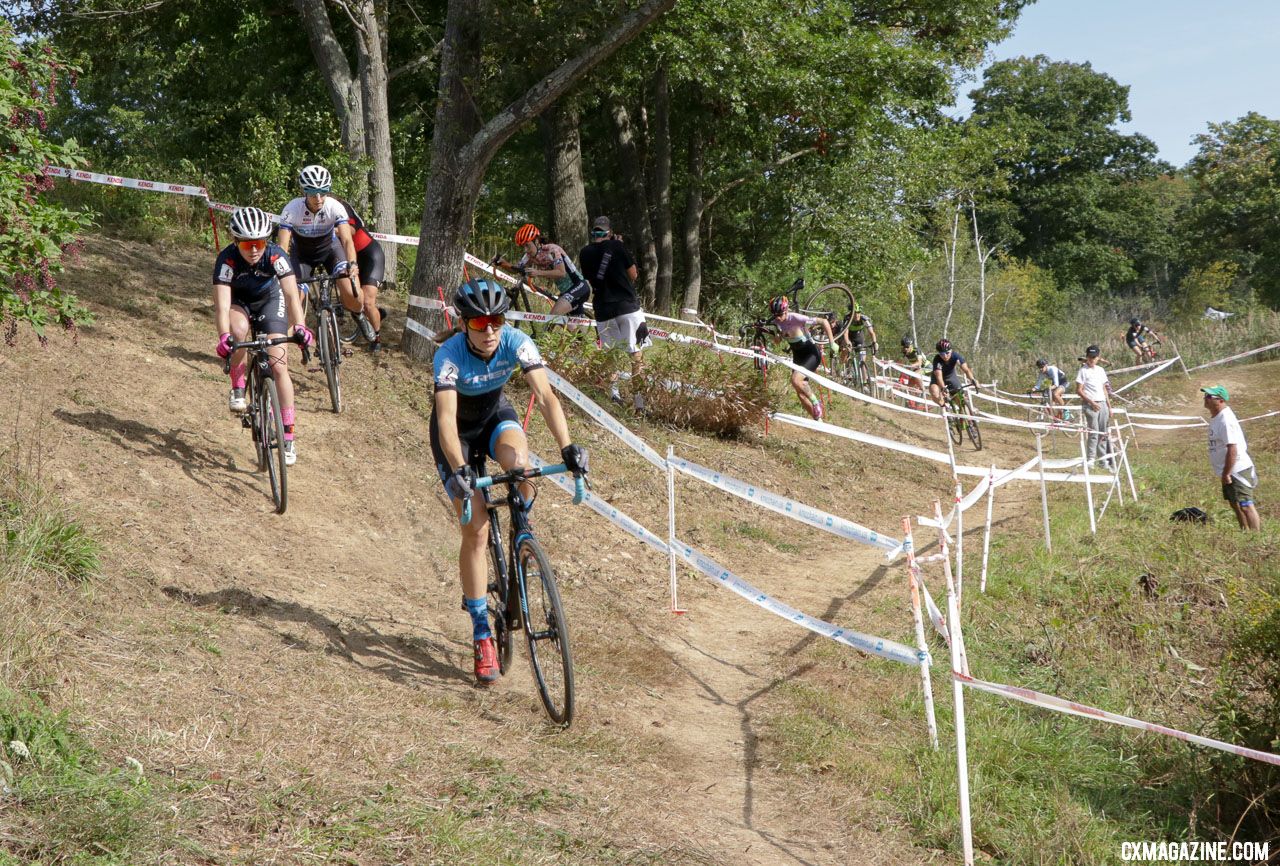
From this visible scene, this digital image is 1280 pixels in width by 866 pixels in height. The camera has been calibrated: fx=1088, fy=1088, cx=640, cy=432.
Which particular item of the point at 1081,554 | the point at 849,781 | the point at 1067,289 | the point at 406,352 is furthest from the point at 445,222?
the point at 1067,289

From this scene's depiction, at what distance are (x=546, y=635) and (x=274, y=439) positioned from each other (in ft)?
11.0

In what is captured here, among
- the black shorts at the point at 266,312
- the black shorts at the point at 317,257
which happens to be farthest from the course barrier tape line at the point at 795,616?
the black shorts at the point at 317,257

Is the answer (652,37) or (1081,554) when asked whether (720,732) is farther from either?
(652,37)

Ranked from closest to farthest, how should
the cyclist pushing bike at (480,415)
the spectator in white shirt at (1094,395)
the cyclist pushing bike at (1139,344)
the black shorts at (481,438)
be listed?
the cyclist pushing bike at (480,415)
the black shorts at (481,438)
the spectator in white shirt at (1094,395)
the cyclist pushing bike at (1139,344)

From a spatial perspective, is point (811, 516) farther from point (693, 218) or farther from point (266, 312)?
point (693, 218)

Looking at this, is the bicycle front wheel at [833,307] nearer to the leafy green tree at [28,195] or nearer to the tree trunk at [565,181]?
the tree trunk at [565,181]

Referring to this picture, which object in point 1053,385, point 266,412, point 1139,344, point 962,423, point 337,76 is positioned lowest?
point 962,423

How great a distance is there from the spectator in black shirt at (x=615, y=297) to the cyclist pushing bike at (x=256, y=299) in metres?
4.82

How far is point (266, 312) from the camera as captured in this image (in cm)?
819

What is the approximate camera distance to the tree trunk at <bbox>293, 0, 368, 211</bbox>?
15.4 m

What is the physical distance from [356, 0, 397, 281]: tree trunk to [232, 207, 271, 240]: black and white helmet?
705 centimetres

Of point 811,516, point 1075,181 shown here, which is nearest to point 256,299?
point 811,516

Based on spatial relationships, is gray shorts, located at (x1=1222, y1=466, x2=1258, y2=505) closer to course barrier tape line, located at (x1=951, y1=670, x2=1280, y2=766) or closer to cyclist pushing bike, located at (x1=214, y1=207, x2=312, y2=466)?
course barrier tape line, located at (x1=951, y1=670, x2=1280, y2=766)

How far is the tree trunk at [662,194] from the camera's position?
20.2 m
